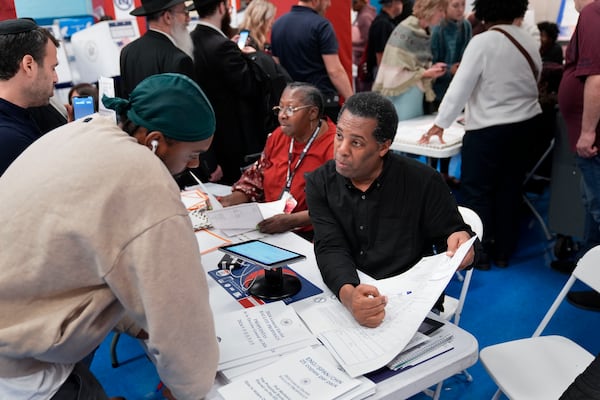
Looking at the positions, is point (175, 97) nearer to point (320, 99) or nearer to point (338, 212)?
point (338, 212)

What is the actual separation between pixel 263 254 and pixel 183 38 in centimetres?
186

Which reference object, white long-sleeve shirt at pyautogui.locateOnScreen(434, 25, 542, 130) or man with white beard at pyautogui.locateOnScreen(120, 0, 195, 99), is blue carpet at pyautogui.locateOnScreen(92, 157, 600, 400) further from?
man with white beard at pyautogui.locateOnScreen(120, 0, 195, 99)

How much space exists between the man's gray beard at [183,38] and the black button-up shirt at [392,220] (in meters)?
1.61

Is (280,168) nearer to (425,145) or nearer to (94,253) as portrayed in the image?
(425,145)

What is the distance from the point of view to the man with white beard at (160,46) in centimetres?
A: 272

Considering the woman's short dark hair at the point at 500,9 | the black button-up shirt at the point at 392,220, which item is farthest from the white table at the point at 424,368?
the woman's short dark hair at the point at 500,9

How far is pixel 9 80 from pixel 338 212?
1.25 meters

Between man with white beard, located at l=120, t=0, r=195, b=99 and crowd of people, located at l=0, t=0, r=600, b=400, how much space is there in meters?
0.01

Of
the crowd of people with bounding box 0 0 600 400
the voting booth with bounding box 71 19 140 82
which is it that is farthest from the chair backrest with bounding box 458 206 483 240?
the voting booth with bounding box 71 19 140 82

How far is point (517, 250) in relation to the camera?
146 inches

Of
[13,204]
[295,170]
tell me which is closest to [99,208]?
[13,204]

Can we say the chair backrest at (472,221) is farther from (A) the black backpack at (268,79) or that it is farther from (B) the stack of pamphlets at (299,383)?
(A) the black backpack at (268,79)

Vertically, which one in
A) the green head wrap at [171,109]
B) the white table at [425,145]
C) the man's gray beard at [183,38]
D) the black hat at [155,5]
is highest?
the black hat at [155,5]

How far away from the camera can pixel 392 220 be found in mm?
1773
